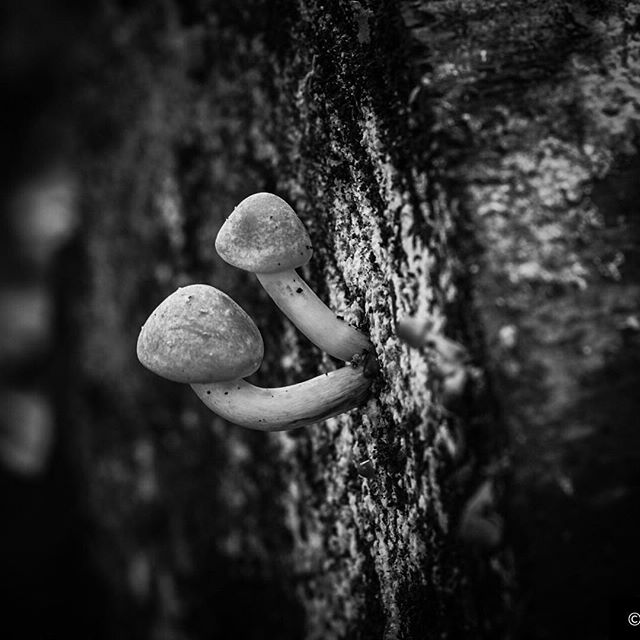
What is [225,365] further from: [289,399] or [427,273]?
[427,273]

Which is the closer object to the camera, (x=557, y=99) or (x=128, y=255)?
(x=557, y=99)

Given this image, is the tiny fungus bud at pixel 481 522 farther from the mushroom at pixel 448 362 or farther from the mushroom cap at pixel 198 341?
the mushroom cap at pixel 198 341

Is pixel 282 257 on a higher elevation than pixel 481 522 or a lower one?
higher

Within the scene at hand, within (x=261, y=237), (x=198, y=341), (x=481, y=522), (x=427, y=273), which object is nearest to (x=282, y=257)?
(x=261, y=237)

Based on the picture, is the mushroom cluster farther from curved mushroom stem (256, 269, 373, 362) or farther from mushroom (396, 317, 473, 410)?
mushroom (396, 317, 473, 410)

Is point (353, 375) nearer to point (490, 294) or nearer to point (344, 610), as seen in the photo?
point (490, 294)

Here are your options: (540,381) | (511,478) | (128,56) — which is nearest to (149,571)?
(511,478)

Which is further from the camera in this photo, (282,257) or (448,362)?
(448,362)
